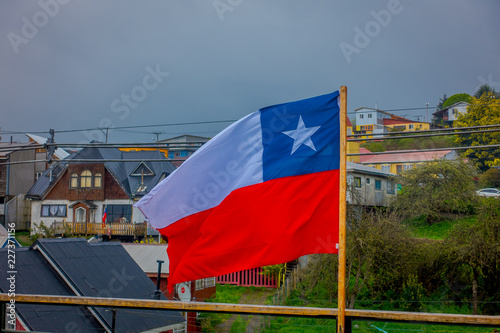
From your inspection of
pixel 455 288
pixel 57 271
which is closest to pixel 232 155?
pixel 57 271

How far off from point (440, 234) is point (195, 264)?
81.2 feet

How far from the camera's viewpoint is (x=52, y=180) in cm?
3894

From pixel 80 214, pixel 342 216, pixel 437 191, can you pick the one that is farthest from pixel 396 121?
pixel 342 216

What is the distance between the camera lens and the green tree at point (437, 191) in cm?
2861

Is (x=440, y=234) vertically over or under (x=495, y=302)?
over

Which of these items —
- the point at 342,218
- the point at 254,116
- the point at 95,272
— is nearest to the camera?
the point at 342,218

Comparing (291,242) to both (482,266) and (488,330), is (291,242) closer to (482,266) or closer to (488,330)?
(488,330)

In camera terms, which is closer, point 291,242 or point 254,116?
point 291,242

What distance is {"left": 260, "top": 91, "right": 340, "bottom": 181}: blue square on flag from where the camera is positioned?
190 inches

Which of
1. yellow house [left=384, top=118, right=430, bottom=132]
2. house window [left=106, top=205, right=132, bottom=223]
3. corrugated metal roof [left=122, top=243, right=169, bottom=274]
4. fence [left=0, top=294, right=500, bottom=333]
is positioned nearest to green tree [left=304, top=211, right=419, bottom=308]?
corrugated metal roof [left=122, top=243, right=169, bottom=274]

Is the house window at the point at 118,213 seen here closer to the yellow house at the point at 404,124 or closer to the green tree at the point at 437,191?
the green tree at the point at 437,191

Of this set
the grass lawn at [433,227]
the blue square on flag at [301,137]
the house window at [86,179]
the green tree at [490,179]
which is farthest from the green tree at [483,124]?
the blue square on flag at [301,137]

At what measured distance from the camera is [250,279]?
931 inches

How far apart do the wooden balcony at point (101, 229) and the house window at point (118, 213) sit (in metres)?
1.36
